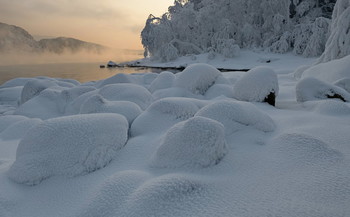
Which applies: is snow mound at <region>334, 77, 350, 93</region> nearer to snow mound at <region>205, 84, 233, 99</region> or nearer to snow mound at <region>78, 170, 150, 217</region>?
snow mound at <region>205, 84, 233, 99</region>

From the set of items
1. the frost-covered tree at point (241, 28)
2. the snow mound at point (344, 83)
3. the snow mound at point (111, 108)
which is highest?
the frost-covered tree at point (241, 28)

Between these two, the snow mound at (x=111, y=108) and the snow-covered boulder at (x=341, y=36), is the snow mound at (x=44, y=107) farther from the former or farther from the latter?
the snow-covered boulder at (x=341, y=36)

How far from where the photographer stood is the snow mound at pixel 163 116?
238 centimetres

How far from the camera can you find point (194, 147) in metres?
1.70

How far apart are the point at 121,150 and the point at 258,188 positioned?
1.23m

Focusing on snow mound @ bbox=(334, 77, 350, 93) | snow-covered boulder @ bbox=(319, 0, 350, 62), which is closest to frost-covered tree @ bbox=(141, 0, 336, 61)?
snow-covered boulder @ bbox=(319, 0, 350, 62)

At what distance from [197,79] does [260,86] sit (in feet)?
4.17

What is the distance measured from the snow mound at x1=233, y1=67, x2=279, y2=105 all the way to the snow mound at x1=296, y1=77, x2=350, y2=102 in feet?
1.16

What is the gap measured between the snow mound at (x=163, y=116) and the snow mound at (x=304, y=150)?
97 cm

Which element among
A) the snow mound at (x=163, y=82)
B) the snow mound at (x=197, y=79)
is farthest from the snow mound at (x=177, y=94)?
the snow mound at (x=163, y=82)

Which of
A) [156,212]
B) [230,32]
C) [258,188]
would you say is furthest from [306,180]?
[230,32]

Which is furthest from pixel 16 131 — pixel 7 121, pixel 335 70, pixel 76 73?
pixel 76 73

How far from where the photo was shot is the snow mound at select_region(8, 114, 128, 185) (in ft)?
5.91

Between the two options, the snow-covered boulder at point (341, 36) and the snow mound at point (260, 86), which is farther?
the snow-covered boulder at point (341, 36)
